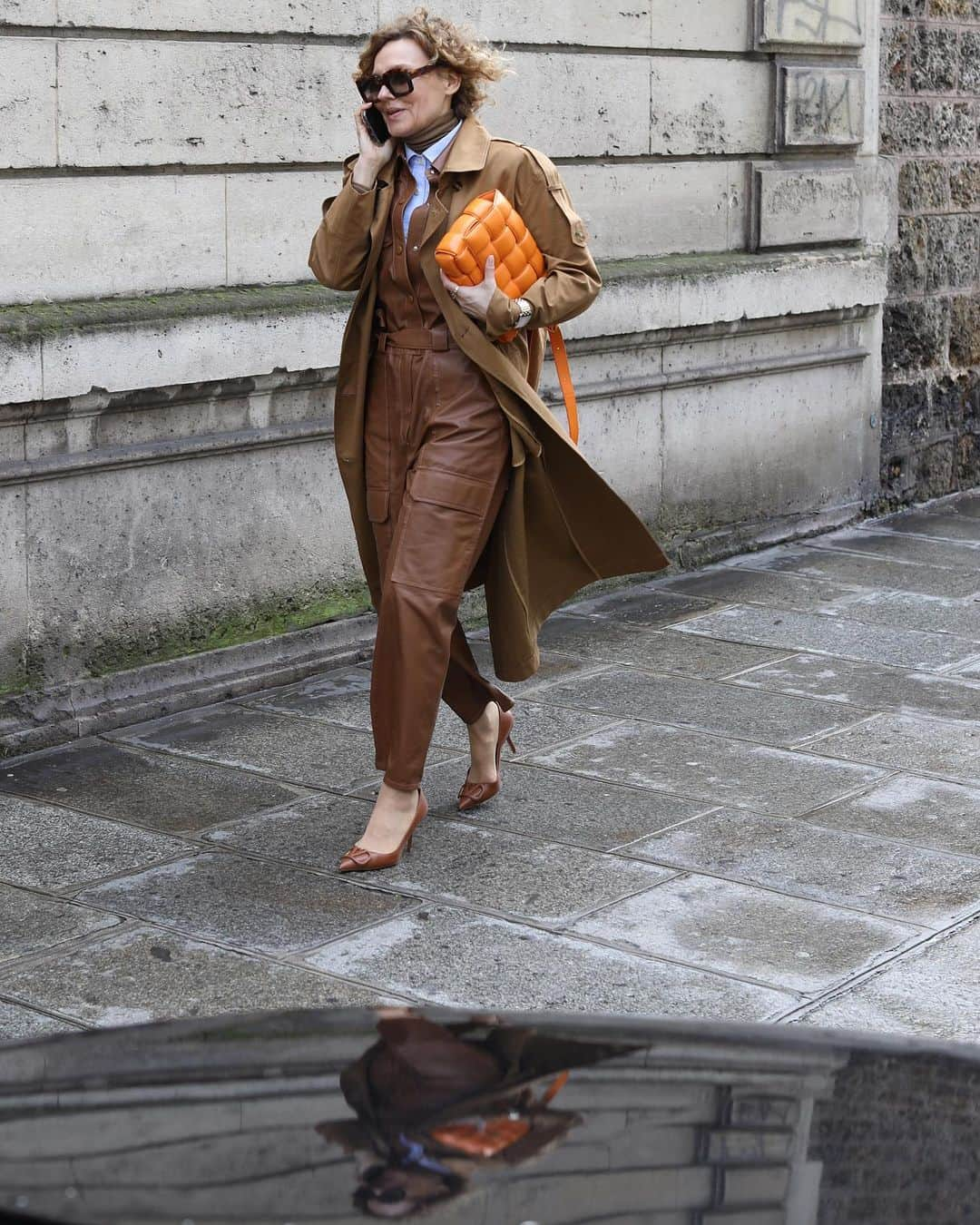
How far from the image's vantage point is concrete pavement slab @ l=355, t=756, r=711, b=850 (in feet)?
16.0

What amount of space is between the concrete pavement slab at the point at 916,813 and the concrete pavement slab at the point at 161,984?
1.66m

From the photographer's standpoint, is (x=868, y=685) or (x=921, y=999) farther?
(x=868, y=685)

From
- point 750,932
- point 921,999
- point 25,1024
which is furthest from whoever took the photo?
point 750,932

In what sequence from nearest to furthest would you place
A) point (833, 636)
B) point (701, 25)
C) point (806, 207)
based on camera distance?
point (833, 636)
point (701, 25)
point (806, 207)

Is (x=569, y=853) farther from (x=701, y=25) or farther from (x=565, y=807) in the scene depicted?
(x=701, y=25)

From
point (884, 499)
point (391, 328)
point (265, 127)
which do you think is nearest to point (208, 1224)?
point (391, 328)

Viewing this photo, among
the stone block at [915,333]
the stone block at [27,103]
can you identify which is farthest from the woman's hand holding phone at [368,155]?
the stone block at [915,333]

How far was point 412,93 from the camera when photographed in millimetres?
4398

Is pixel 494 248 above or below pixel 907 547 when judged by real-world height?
above

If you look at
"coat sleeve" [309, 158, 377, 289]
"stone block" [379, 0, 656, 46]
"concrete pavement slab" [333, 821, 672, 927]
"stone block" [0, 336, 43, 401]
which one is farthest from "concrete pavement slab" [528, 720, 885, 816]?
"stone block" [379, 0, 656, 46]

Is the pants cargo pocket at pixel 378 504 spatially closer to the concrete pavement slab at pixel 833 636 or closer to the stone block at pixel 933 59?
the concrete pavement slab at pixel 833 636

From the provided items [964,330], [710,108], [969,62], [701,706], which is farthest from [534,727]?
[969,62]

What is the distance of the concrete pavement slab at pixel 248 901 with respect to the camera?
419 centimetres

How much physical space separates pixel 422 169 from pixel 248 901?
1805 mm
